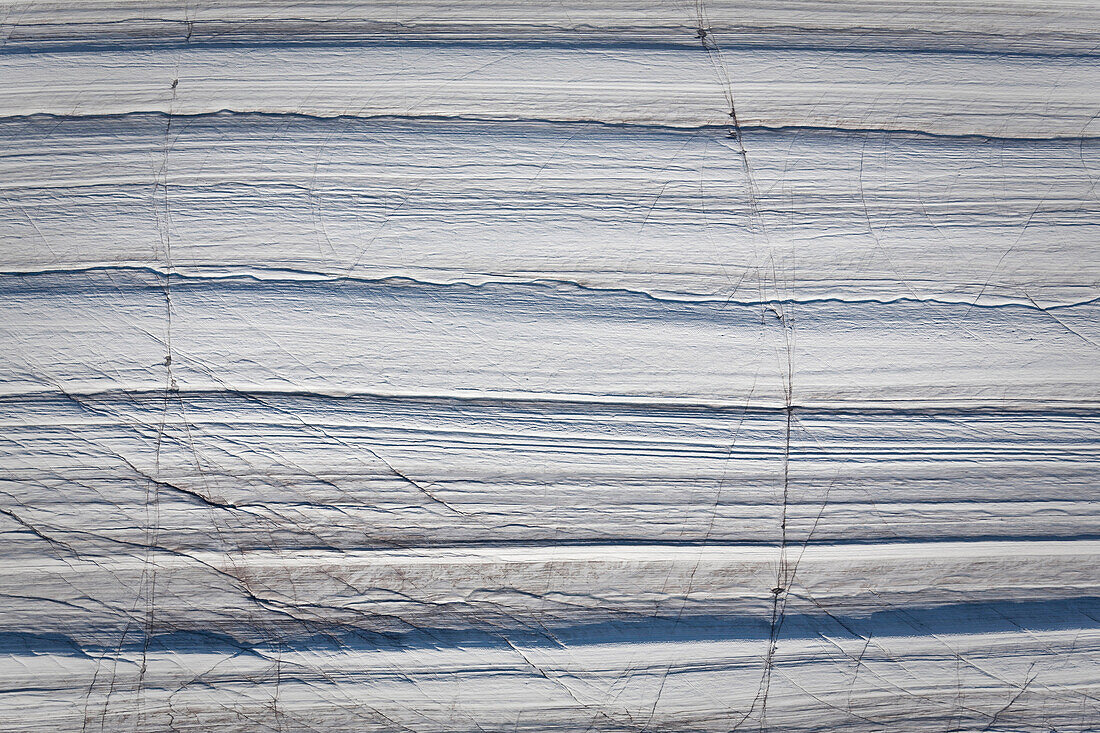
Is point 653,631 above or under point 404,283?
under

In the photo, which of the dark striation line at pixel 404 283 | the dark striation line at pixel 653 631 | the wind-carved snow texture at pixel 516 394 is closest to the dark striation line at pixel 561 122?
the wind-carved snow texture at pixel 516 394

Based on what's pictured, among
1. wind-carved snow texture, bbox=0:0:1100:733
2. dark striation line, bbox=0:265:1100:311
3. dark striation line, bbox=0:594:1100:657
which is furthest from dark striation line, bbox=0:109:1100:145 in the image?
dark striation line, bbox=0:594:1100:657

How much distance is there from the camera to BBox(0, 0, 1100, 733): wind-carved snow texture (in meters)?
0.76

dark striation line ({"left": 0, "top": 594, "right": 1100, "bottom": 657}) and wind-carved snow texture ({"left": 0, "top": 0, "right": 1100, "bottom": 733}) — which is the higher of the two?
wind-carved snow texture ({"left": 0, "top": 0, "right": 1100, "bottom": 733})

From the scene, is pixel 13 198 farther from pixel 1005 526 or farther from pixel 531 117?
pixel 1005 526

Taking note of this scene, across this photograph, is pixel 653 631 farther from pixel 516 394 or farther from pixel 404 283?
pixel 404 283

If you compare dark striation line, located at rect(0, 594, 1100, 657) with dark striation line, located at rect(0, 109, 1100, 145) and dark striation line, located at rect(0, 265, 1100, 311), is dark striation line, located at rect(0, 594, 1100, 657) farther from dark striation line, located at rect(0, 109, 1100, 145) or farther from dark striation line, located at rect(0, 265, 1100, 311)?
dark striation line, located at rect(0, 109, 1100, 145)

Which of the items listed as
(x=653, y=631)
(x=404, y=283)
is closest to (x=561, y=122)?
(x=404, y=283)

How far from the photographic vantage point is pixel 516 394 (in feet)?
2.54

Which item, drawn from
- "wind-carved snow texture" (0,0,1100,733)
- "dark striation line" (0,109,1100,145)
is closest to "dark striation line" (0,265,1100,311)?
"wind-carved snow texture" (0,0,1100,733)

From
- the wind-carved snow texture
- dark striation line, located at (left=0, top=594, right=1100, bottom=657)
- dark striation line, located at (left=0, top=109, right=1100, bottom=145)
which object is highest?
dark striation line, located at (left=0, top=109, right=1100, bottom=145)

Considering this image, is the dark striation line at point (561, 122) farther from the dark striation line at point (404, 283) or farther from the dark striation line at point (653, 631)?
the dark striation line at point (653, 631)

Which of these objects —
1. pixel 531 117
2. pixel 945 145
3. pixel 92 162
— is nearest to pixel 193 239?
pixel 92 162

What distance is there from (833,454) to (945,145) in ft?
1.46
